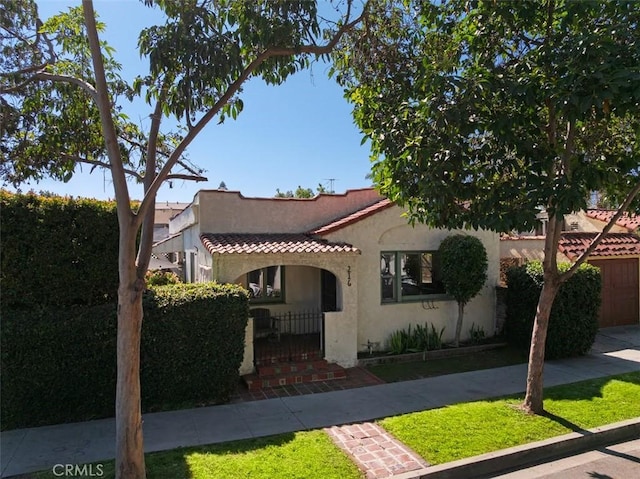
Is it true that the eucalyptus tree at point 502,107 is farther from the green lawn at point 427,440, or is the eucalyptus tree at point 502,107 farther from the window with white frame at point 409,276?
the window with white frame at point 409,276

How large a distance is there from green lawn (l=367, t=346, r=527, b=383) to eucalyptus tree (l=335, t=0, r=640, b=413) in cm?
289

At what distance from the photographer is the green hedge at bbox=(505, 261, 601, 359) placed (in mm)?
10984

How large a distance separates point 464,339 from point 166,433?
908 centimetres

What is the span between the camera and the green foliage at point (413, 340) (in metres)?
11.6

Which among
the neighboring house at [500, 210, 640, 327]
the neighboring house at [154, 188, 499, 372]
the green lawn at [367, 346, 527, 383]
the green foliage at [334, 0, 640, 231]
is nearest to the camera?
the green foliage at [334, 0, 640, 231]

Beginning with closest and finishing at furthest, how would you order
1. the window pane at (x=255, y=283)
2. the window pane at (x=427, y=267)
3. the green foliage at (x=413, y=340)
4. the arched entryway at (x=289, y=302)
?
the green foliage at (x=413, y=340) < the arched entryway at (x=289, y=302) < the window pane at (x=427, y=267) < the window pane at (x=255, y=283)

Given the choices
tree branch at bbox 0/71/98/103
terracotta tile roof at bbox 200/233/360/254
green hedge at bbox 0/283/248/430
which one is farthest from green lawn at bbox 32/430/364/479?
tree branch at bbox 0/71/98/103

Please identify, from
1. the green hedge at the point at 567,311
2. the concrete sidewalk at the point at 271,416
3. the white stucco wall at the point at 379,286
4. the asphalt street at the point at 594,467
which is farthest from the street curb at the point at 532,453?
the white stucco wall at the point at 379,286

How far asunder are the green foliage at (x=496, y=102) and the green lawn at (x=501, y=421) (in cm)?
336

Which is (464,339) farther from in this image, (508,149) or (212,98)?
(212,98)

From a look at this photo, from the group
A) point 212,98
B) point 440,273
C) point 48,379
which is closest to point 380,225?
point 440,273

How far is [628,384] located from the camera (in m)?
9.09

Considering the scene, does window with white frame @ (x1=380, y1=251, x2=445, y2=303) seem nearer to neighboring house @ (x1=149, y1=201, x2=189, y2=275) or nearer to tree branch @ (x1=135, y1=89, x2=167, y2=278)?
neighboring house @ (x1=149, y1=201, x2=189, y2=275)

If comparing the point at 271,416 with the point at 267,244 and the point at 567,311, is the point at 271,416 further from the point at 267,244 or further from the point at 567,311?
the point at 567,311
